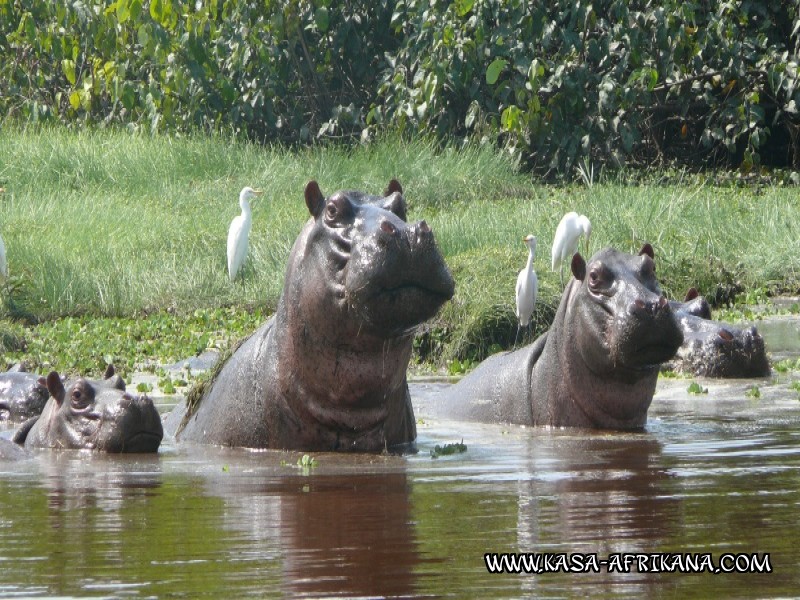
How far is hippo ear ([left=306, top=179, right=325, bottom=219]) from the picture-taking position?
5.81 m

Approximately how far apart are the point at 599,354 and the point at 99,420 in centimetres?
201

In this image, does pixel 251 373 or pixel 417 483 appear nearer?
pixel 417 483

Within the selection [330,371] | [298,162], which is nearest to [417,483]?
[330,371]

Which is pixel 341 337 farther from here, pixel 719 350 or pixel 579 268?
pixel 719 350

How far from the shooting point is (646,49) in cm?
1744

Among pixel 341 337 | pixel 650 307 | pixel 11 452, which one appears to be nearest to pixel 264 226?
pixel 11 452

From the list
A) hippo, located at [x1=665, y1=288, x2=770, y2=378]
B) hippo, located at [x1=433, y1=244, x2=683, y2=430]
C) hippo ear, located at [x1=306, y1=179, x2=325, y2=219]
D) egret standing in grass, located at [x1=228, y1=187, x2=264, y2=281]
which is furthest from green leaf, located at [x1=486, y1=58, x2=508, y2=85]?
hippo ear, located at [x1=306, y1=179, x2=325, y2=219]

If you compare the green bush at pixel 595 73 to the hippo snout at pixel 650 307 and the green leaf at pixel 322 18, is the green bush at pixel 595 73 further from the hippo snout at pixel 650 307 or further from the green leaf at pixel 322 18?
the hippo snout at pixel 650 307

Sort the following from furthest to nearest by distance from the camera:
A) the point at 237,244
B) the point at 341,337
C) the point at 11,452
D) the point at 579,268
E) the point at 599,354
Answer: the point at 237,244 < the point at 579,268 < the point at 599,354 < the point at 11,452 < the point at 341,337

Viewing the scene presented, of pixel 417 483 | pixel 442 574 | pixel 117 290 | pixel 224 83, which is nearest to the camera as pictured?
pixel 442 574

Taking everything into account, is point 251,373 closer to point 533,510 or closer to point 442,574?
point 533,510

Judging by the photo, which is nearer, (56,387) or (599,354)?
(56,387)

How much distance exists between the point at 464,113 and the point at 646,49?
2571 mm

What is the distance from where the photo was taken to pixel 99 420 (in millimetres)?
6363
